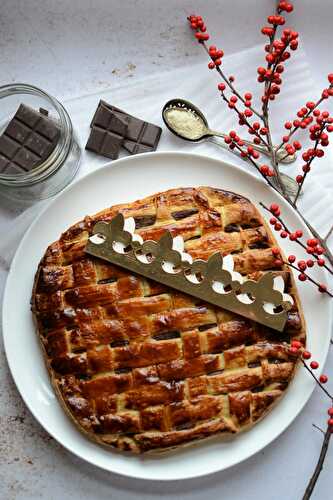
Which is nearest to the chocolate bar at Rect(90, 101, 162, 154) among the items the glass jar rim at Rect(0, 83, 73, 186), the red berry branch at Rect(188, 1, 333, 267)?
the glass jar rim at Rect(0, 83, 73, 186)

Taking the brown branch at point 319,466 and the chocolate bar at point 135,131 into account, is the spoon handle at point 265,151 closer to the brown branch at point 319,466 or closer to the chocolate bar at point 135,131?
the chocolate bar at point 135,131

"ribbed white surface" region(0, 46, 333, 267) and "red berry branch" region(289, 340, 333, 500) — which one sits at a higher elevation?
"ribbed white surface" region(0, 46, 333, 267)

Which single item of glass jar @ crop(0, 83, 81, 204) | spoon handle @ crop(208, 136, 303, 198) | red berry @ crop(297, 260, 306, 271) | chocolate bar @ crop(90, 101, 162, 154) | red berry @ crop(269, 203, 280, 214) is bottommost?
glass jar @ crop(0, 83, 81, 204)

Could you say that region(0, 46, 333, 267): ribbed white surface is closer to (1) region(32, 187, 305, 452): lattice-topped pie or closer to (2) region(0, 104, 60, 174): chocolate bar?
(2) region(0, 104, 60, 174): chocolate bar

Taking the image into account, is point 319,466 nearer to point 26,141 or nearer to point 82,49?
point 26,141

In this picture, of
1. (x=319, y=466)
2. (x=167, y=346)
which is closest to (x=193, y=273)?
(x=167, y=346)

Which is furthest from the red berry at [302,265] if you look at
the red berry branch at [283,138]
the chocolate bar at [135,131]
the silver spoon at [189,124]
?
the chocolate bar at [135,131]

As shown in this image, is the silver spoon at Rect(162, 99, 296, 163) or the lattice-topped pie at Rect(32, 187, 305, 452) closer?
the lattice-topped pie at Rect(32, 187, 305, 452)
